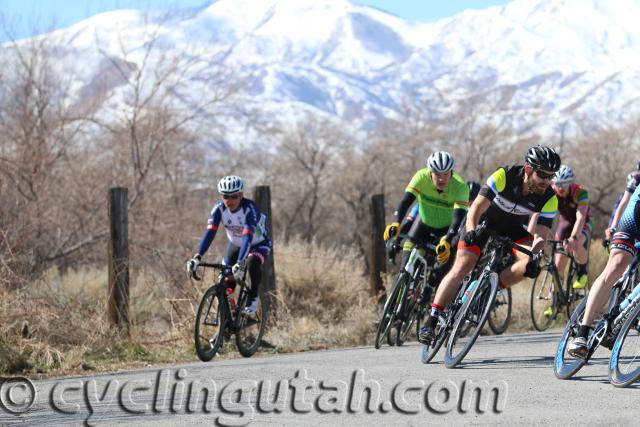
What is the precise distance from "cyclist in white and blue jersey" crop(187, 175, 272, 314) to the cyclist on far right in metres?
4.37

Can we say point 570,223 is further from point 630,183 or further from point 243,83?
point 243,83

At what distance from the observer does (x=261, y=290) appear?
1370 cm

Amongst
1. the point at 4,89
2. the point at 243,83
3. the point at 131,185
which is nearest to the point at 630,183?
the point at 131,185

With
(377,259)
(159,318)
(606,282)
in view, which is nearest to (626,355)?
(606,282)

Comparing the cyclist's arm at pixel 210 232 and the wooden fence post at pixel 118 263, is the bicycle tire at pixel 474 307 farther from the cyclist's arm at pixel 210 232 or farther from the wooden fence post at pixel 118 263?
the wooden fence post at pixel 118 263

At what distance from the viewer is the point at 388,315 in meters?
11.4

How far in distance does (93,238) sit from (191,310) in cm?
760

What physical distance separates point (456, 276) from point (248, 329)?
13.4ft

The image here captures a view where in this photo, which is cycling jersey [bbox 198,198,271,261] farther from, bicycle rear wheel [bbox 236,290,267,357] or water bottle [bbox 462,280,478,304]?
water bottle [bbox 462,280,478,304]

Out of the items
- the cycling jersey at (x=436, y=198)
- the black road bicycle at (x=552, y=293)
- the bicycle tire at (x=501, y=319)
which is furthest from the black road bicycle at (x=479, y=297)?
the black road bicycle at (x=552, y=293)

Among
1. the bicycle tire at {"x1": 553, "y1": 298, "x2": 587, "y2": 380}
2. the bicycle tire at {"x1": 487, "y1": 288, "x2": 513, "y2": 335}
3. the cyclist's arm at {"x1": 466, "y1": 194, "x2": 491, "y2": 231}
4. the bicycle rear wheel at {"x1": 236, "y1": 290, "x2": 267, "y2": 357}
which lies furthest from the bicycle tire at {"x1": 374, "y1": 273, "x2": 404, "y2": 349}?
the bicycle tire at {"x1": 553, "y1": 298, "x2": 587, "y2": 380}

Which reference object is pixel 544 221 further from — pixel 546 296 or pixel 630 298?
pixel 546 296

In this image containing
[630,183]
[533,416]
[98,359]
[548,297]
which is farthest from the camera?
[548,297]

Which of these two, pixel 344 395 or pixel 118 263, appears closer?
pixel 344 395
